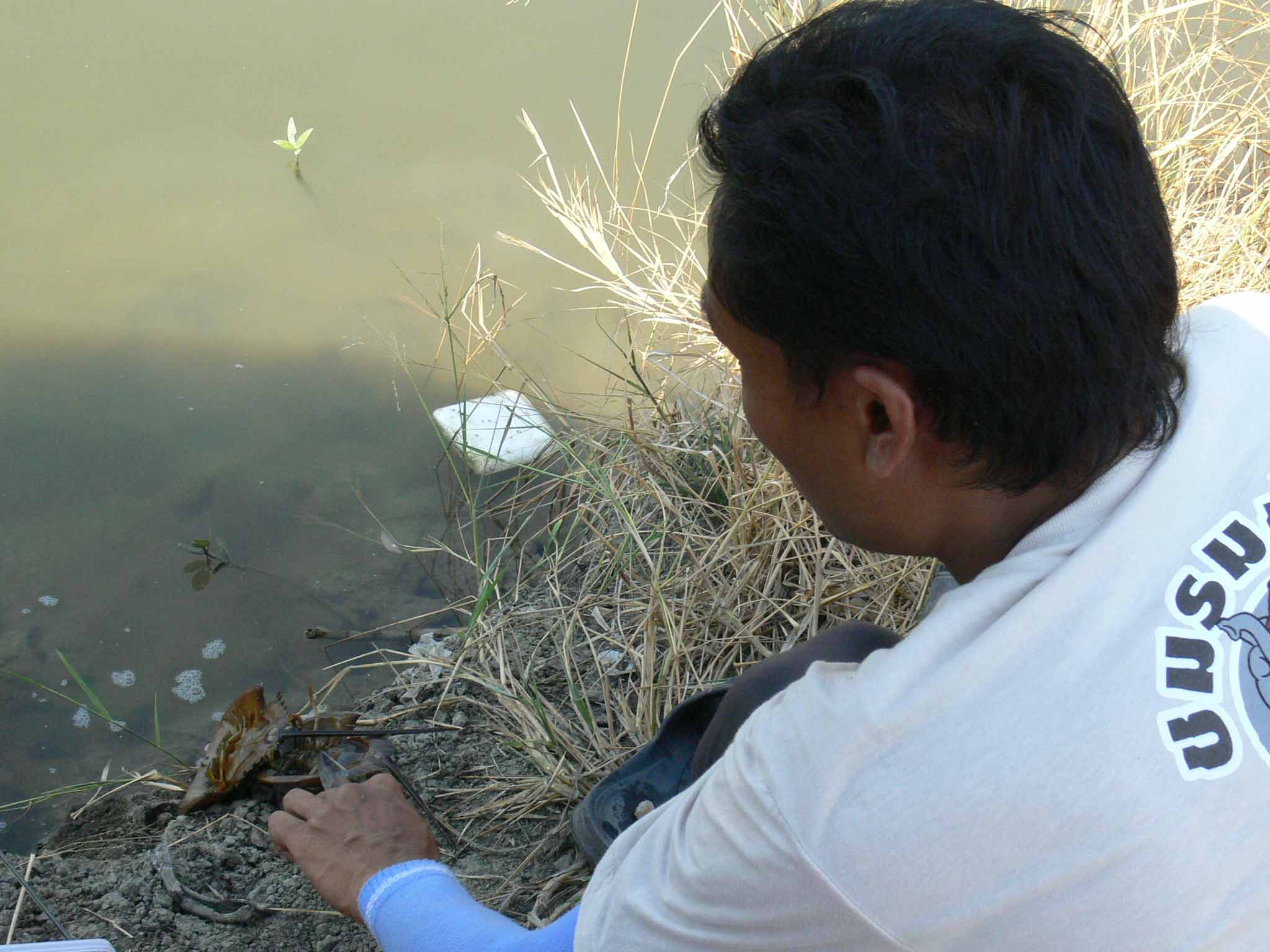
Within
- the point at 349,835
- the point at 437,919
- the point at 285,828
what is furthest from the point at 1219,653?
the point at 285,828

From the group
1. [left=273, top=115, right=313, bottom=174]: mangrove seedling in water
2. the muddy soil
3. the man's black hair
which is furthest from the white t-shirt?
[left=273, top=115, right=313, bottom=174]: mangrove seedling in water

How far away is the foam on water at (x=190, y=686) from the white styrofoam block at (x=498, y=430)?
0.85m

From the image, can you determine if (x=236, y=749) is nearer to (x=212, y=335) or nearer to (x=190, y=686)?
(x=190, y=686)

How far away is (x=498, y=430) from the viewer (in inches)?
119

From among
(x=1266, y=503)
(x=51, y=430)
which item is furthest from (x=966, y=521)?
(x=51, y=430)

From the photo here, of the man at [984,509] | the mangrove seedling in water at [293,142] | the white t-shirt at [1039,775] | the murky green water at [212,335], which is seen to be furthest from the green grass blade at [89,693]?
the mangrove seedling in water at [293,142]

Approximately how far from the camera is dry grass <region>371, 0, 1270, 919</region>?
2.15 m

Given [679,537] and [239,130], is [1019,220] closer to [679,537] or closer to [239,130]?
[679,537]

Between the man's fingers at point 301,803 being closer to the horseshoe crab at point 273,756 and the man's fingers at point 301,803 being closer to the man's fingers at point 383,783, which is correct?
the man's fingers at point 383,783

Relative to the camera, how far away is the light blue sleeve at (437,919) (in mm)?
1200

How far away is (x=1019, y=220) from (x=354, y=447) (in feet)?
7.69

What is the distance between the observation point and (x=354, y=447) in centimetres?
298

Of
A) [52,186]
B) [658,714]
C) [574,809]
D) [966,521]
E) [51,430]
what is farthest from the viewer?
[52,186]

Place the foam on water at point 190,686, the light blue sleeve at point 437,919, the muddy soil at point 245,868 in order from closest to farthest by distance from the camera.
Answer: the light blue sleeve at point 437,919 → the muddy soil at point 245,868 → the foam on water at point 190,686
